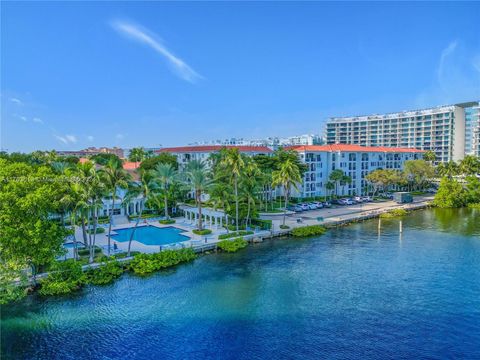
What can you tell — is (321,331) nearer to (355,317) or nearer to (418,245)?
(355,317)

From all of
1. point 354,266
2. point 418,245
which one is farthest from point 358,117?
point 354,266

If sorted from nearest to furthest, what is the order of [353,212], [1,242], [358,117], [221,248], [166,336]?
[166,336] < [1,242] < [221,248] < [353,212] < [358,117]

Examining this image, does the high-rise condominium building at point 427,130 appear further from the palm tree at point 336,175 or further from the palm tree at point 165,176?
the palm tree at point 165,176

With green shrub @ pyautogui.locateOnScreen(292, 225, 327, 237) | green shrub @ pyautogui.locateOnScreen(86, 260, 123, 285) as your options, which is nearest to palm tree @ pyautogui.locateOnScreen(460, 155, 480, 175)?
green shrub @ pyautogui.locateOnScreen(292, 225, 327, 237)

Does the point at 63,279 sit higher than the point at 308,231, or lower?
lower

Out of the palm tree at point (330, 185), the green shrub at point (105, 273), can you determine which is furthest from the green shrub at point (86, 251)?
the palm tree at point (330, 185)

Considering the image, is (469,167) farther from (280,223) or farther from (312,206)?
(280,223)

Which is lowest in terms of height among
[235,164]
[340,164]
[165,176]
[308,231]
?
[308,231]

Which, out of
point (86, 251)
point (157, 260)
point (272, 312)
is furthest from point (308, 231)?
point (86, 251)
